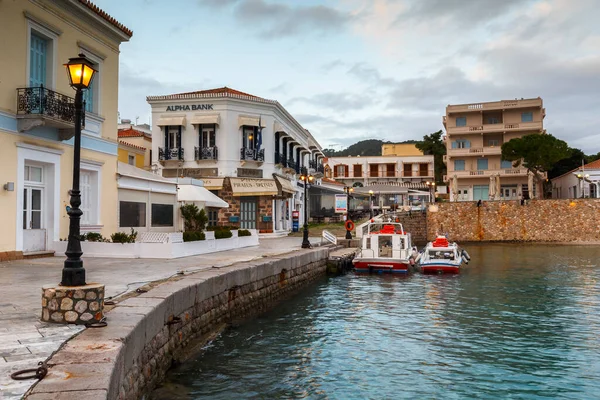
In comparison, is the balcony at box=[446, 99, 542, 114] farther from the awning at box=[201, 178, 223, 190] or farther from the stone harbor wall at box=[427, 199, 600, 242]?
the awning at box=[201, 178, 223, 190]

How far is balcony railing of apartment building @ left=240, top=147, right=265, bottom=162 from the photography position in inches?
1291

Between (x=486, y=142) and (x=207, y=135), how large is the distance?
4010 cm

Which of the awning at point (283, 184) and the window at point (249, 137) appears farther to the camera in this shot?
the awning at point (283, 184)

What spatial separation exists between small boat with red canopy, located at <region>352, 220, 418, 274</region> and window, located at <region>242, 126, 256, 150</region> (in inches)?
447

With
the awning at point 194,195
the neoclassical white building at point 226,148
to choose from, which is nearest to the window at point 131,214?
the awning at point 194,195

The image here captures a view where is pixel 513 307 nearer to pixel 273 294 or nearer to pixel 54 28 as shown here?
pixel 273 294

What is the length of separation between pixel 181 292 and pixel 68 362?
4.32 m

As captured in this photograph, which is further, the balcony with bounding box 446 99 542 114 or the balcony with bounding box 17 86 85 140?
the balcony with bounding box 446 99 542 114

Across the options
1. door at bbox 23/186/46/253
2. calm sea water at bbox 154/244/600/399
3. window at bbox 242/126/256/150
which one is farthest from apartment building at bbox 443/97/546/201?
door at bbox 23/186/46/253

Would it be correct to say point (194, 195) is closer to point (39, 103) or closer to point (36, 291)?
point (39, 103)

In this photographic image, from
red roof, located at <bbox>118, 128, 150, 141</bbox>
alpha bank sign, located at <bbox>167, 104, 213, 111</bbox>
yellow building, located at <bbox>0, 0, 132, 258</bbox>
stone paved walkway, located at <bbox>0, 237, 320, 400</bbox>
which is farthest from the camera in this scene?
red roof, located at <bbox>118, 128, 150, 141</bbox>

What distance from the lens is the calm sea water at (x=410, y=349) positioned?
8.34m

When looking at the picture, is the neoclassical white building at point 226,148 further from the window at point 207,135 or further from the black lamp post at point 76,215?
the black lamp post at point 76,215

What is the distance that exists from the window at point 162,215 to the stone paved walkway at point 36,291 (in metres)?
5.33
